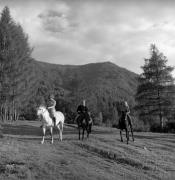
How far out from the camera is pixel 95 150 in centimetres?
1619

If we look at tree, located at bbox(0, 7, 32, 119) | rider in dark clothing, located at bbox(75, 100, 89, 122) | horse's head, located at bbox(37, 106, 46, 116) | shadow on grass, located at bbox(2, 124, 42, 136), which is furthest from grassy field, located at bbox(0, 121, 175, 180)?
tree, located at bbox(0, 7, 32, 119)

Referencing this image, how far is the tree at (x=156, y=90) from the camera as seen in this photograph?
132 ft

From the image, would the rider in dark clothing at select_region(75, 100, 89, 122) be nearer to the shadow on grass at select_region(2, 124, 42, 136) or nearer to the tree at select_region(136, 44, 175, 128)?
the shadow on grass at select_region(2, 124, 42, 136)

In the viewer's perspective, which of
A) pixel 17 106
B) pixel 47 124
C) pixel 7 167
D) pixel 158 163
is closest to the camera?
pixel 7 167

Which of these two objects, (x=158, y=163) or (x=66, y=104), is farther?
(x=66, y=104)

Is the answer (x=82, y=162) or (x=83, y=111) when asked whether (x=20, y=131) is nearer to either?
(x=83, y=111)

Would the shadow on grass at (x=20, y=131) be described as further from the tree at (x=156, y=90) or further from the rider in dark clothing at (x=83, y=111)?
the tree at (x=156, y=90)

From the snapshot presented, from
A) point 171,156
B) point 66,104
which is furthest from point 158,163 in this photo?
point 66,104

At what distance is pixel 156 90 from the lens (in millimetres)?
41781

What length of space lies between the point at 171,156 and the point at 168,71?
25993 millimetres

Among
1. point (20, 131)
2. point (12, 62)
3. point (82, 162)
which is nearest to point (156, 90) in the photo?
point (12, 62)

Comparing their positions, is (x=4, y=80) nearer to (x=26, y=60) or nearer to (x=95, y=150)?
(x=26, y=60)

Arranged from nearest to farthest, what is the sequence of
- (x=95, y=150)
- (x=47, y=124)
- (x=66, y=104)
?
(x=95, y=150) < (x=47, y=124) < (x=66, y=104)

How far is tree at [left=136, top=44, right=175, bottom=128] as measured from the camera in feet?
132
